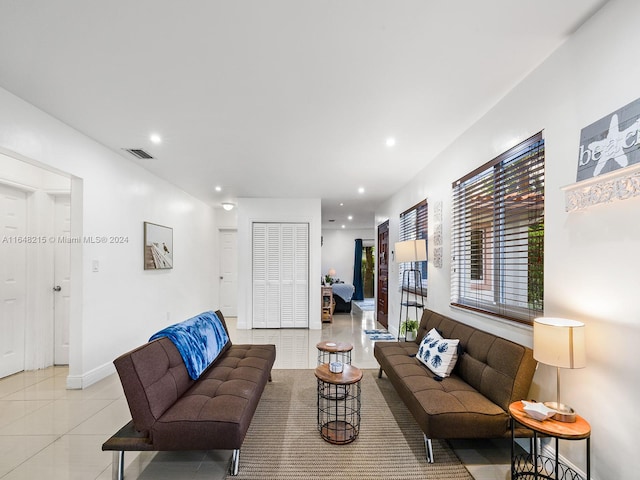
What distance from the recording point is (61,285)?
415 centimetres

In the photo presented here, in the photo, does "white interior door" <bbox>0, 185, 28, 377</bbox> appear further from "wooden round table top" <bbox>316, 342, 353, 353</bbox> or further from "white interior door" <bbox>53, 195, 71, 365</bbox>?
"wooden round table top" <bbox>316, 342, 353, 353</bbox>

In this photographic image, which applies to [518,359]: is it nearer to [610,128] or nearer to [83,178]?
[610,128]

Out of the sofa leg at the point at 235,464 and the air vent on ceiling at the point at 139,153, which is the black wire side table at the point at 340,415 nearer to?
the sofa leg at the point at 235,464

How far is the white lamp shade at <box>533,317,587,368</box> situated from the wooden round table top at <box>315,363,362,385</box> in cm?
124

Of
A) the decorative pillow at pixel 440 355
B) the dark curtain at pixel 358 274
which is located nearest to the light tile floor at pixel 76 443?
the decorative pillow at pixel 440 355

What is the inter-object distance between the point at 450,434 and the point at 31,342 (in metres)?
4.65

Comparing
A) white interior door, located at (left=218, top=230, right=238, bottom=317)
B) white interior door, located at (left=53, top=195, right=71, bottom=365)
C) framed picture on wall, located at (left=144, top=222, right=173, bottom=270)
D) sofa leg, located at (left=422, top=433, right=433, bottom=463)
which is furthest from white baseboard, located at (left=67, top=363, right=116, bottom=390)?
white interior door, located at (left=218, top=230, right=238, bottom=317)

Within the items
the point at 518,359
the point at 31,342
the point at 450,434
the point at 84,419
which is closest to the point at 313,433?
the point at 450,434

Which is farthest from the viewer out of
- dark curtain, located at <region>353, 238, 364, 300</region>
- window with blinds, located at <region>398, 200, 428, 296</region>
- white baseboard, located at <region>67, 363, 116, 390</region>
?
dark curtain, located at <region>353, 238, 364, 300</region>

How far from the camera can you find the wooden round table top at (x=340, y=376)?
7.97ft

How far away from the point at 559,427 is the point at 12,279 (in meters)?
5.21

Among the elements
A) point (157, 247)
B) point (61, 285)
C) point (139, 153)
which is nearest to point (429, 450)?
point (139, 153)

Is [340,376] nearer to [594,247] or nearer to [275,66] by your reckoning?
[594,247]

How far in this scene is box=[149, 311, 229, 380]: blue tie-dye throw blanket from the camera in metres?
2.56
